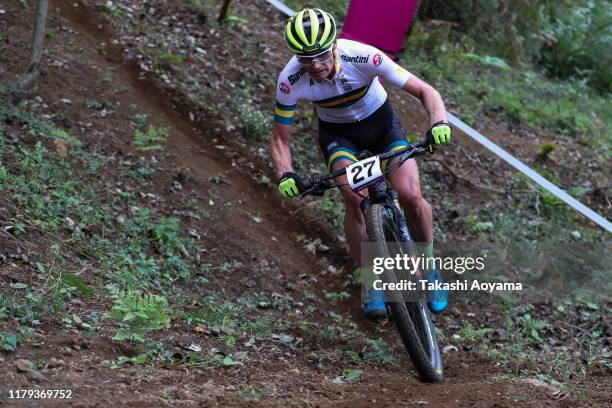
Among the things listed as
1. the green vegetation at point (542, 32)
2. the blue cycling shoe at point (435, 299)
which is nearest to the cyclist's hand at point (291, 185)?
the blue cycling shoe at point (435, 299)

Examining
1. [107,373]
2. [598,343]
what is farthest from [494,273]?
[107,373]

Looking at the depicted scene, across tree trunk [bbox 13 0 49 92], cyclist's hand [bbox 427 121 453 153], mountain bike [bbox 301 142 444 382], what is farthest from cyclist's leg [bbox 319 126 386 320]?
tree trunk [bbox 13 0 49 92]

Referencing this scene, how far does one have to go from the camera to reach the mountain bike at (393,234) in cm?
493

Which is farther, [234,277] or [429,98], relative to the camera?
[234,277]

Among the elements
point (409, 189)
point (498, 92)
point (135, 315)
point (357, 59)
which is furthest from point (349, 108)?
point (498, 92)

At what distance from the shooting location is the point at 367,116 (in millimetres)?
5938

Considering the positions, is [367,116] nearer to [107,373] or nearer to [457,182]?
[107,373]

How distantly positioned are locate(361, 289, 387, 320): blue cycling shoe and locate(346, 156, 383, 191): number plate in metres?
0.92

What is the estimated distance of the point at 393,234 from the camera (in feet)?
17.3

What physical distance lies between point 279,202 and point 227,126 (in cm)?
133

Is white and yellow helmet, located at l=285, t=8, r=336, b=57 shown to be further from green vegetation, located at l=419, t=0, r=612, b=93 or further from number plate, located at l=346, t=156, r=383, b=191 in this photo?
green vegetation, located at l=419, t=0, r=612, b=93

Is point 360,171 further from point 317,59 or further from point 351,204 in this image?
point 317,59

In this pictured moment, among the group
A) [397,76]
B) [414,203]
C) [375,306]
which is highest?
[397,76]

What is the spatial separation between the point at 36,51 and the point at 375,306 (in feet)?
15.0
